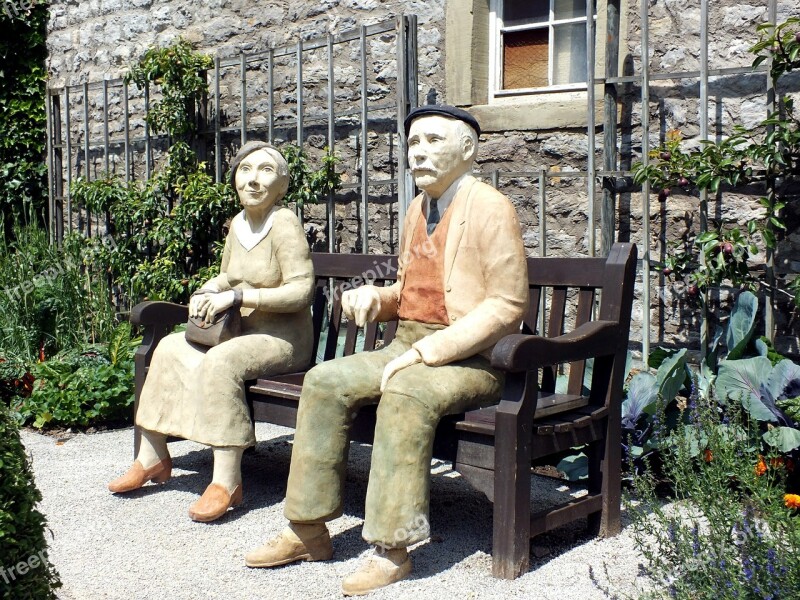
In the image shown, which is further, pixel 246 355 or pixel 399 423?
pixel 246 355

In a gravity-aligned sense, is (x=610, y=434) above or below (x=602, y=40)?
below

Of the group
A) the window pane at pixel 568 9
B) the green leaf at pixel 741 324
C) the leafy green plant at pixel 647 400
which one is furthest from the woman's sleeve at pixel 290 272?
the window pane at pixel 568 9

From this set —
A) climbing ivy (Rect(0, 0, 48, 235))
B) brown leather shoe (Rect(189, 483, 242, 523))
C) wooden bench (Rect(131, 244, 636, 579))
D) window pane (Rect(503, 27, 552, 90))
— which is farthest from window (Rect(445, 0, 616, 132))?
climbing ivy (Rect(0, 0, 48, 235))

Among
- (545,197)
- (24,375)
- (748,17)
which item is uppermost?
(748,17)

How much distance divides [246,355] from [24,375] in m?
2.76

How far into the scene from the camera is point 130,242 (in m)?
7.76

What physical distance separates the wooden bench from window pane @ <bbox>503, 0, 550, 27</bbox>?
2.23 m

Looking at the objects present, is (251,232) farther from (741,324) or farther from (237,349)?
(741,324)

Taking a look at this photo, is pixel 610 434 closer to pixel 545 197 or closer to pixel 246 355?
pixel 246 355

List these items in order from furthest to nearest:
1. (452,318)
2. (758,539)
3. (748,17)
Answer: (748,17)
(452,318)
(758,539)

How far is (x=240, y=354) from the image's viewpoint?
399cm

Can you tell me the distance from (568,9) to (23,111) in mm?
5651

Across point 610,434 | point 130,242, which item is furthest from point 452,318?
point 130,242

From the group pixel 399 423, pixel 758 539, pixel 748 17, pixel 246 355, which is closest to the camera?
pixel 758 539
